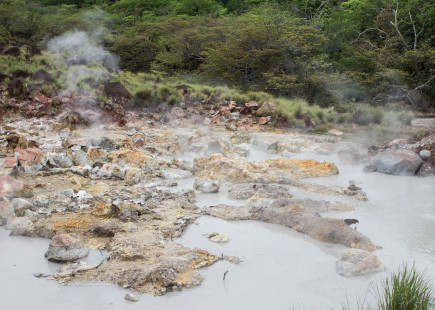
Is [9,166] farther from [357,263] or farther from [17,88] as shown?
[17,88]

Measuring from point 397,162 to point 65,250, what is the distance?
505cm

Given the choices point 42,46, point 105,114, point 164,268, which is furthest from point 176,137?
point 42,46

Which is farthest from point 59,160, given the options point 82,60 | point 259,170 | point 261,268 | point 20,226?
point 82,60

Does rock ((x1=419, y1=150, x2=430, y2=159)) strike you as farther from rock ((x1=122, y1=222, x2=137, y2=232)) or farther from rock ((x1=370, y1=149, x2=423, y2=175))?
rock ((x1=122, y1=222, x2=137, y2=232))

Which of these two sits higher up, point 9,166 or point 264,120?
point 9,166

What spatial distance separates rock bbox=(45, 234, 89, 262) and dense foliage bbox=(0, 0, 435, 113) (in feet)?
37.3

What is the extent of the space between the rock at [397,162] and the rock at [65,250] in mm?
4810

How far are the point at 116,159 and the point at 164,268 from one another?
12.1 feet

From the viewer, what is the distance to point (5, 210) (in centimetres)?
395

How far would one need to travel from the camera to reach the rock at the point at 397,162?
20.6 ft

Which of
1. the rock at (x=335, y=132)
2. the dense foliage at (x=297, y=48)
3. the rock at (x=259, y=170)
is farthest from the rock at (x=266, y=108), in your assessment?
the rock at (x=259, y=170)

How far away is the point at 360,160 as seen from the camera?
23.5 feet

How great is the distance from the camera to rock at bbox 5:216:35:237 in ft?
12.0

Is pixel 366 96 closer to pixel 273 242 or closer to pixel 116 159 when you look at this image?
Result: pixel 116 159
